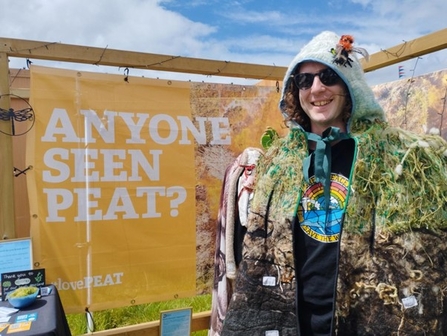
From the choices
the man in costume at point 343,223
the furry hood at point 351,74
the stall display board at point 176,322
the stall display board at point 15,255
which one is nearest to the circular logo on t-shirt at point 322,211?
the man in costume at point 343,223

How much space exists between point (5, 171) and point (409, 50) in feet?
6.68

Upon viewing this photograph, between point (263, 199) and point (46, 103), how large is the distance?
1.18 m

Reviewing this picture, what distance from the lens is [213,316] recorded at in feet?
5.82

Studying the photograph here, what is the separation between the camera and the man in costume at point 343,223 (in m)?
1.12

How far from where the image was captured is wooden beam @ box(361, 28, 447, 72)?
1813mm

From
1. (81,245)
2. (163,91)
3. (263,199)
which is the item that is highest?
(163,91)

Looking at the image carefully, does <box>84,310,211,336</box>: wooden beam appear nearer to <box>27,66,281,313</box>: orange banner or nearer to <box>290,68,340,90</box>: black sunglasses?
<box>27,66,281,313</box>: orange banner

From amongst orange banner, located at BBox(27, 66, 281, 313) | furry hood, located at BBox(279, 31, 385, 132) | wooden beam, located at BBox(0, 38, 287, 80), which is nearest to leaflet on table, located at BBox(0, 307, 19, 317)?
orange banner, located at BBox(27, 66, 281, 313)

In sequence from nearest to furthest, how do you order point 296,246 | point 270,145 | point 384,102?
1. point 296,246
2. point 270,145
3. point 384,102

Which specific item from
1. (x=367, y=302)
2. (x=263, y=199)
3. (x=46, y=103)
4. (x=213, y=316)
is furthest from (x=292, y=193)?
(x=46, y=103)

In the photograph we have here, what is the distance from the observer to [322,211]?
4.10ft

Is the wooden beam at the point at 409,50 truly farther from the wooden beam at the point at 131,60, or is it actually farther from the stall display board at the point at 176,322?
the stall display board at the point at 176,322

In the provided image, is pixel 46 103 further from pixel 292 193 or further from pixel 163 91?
pixel 292 193

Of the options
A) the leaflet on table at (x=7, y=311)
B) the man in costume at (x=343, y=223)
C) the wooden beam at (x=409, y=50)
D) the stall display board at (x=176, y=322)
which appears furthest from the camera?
the stall display board at (x=176, y=322)
